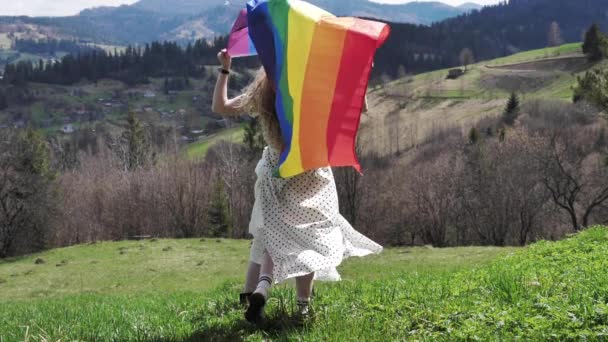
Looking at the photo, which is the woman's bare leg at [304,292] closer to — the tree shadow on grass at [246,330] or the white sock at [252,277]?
the tree shadow on grass at [246,330]

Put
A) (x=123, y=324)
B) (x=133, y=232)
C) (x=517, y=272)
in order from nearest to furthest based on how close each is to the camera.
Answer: (x=123, y=324)
(x=517, y=272)
(x=133, y=232)

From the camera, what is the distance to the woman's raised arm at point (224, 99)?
6.16 m

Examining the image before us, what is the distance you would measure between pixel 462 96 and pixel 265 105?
Result: 571 ft

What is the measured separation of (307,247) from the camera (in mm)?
5680

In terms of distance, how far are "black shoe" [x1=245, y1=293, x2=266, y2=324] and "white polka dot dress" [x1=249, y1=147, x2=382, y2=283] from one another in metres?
0.24

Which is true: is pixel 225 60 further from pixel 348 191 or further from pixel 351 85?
pixel 348 191

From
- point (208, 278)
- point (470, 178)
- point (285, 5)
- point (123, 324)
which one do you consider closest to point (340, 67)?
point (285, 5)

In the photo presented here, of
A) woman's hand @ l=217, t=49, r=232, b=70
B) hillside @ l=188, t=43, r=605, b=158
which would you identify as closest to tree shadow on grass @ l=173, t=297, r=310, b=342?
woman's hand @ l=217, t=49, r=232, b=70

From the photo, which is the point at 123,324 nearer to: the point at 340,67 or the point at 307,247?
the point at 307,247

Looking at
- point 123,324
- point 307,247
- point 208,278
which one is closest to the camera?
point 307,247

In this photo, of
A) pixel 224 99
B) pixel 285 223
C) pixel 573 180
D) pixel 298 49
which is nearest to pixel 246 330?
pixel 285 223

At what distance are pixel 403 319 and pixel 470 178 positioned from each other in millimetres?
62638

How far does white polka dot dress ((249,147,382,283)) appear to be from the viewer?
18.5 ft

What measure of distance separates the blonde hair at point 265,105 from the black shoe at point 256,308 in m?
1.53
